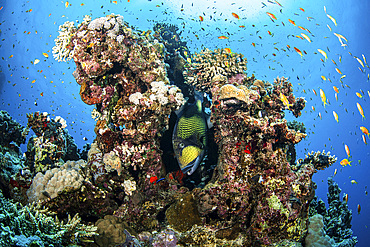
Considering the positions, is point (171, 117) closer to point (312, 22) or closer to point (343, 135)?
point (312, 22)

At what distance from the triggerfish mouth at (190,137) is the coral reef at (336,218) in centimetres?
374

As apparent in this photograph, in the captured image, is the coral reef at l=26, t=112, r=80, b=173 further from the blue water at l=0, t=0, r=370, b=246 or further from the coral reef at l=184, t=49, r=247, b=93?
the blue water at l=0, t=0, r=370, b=246

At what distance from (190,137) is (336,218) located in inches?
195

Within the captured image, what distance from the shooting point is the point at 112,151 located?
3.88m

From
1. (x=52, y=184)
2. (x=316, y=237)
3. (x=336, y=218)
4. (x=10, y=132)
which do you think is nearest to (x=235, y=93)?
(x=316, y=237)

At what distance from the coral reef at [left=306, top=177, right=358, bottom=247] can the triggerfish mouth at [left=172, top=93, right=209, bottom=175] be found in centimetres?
374

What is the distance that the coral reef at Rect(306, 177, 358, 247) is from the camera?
190 inches

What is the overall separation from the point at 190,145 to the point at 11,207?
2958mm

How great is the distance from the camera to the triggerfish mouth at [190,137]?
3547 millimetres

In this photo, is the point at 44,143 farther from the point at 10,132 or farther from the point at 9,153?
the point at 10,132

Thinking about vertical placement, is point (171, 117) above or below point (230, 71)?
below

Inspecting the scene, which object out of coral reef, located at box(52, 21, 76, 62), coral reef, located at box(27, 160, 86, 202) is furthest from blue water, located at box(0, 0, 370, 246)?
coral reef, located at box(27, 160, 86, 202)

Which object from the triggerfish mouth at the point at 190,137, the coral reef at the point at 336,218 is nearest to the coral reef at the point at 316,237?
the coral reef at the point at 336,218

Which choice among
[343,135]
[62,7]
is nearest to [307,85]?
[343,135]
